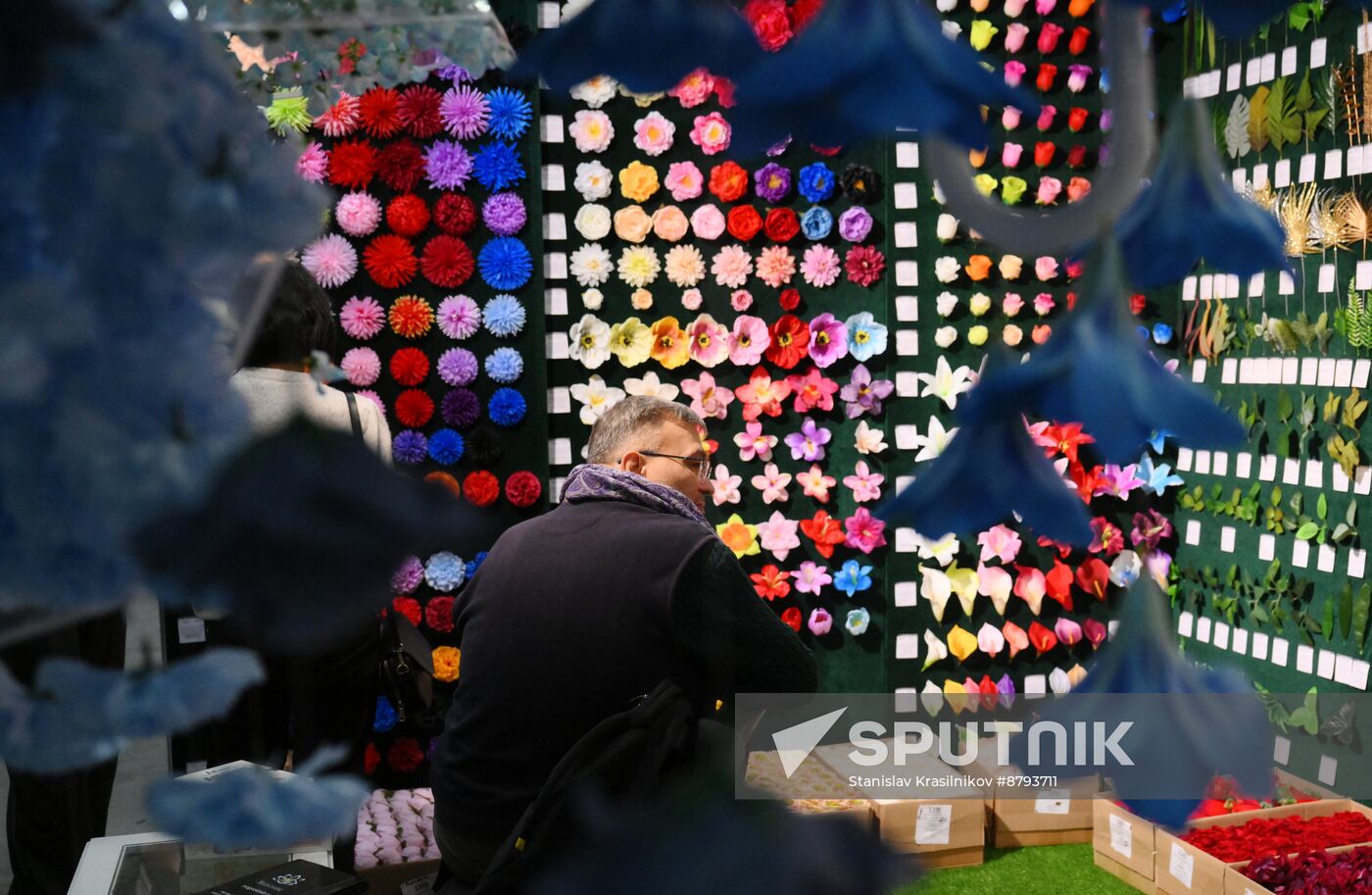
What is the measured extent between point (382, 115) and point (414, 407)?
1.07 m

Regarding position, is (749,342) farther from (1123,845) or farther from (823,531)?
(1123,845)

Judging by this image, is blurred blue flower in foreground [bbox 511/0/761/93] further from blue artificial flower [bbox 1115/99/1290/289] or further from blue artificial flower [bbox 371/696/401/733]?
blue artificial flower [bbox 371/696/401/733]

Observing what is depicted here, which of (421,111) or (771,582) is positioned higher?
(421,111)

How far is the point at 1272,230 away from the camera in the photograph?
9.9 inches

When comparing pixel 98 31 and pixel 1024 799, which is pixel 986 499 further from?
pixel 1024 799

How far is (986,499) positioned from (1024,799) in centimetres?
397

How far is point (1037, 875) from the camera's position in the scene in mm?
3631

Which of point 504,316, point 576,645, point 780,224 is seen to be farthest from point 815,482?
point 576,645

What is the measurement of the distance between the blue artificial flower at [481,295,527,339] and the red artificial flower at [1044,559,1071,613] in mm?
2405

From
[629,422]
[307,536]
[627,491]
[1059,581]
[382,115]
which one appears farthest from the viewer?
[1059,581]

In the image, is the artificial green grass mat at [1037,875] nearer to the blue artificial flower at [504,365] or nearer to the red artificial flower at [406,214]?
the blue artificial flower at [504,365]

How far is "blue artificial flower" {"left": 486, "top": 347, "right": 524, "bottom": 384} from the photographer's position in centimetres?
411

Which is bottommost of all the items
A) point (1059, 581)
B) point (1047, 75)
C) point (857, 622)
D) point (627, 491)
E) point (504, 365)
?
point (857, 622)

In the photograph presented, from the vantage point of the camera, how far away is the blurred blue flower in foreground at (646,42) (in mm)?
236
